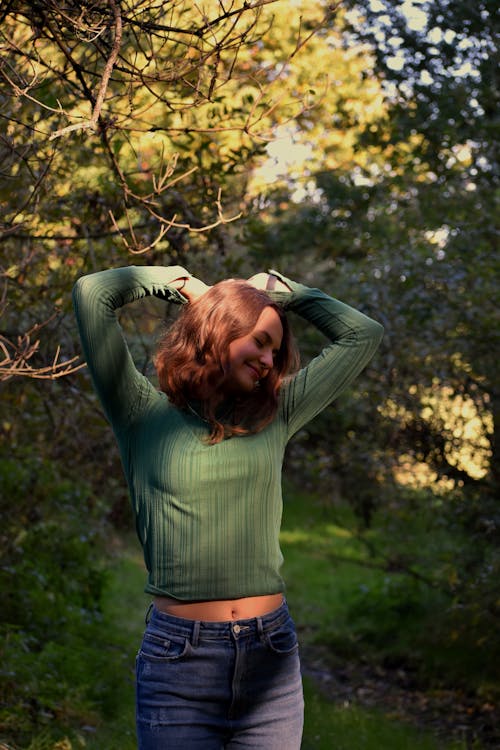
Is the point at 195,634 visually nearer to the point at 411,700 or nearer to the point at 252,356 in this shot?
the point at 252,356

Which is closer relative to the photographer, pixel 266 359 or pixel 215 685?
pixel 215 685

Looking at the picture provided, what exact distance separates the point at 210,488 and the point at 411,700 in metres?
5.75

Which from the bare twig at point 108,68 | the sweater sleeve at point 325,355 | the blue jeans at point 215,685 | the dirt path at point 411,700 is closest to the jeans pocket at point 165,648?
the blue jeans at point 215,685

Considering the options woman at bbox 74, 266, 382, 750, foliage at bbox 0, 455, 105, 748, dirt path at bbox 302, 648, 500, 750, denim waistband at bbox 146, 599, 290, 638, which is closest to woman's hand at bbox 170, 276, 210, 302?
woman at bbox 74, 266, 382, 750

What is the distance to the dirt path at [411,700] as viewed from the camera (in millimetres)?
6809

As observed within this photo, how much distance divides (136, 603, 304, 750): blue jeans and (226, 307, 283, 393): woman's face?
0.58 metres

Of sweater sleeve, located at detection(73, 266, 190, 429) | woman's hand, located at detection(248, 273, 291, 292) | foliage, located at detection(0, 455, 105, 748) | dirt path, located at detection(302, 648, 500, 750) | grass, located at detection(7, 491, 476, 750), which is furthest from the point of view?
dirt path, located at detection(302, 648, 500, 750)

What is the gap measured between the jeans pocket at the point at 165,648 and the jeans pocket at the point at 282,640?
20cm

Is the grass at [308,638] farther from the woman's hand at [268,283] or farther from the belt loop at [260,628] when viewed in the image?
the woman's hand at [268,283]

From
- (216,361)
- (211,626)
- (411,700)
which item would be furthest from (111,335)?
(411,700)

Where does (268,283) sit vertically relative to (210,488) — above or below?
above

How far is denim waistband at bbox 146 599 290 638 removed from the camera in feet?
7.80

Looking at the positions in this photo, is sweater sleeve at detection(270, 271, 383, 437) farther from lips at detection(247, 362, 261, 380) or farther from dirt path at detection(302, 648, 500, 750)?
dirt path at detection(302, 648, 500, 750)

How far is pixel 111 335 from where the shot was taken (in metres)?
2.52
